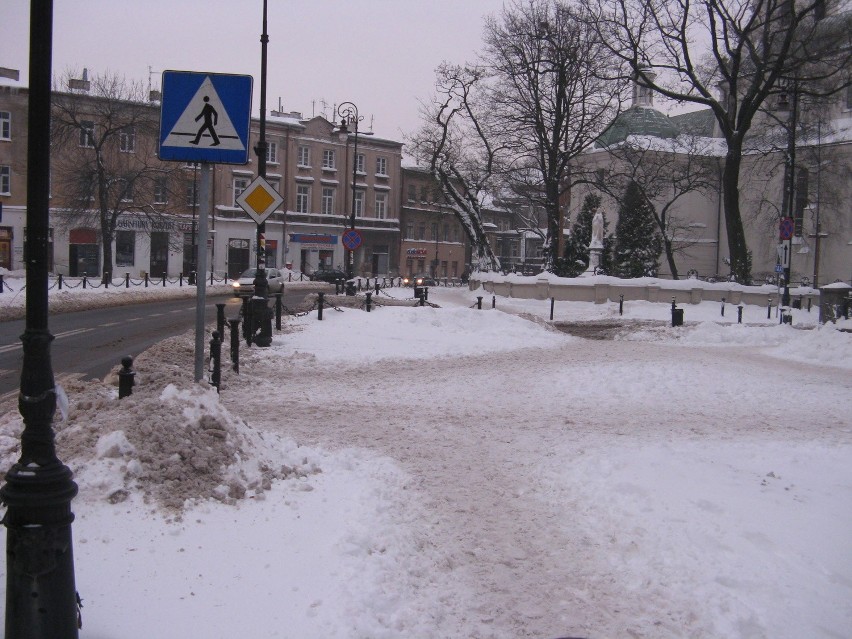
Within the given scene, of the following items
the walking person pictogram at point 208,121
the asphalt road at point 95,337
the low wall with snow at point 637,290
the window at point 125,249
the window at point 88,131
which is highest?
the window at point 88,131

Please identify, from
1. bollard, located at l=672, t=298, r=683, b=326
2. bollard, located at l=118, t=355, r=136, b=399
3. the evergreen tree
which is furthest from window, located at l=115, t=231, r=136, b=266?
bollard, located at l=118, t=355, r=136, b=399

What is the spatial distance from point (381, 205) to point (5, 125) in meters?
33.7

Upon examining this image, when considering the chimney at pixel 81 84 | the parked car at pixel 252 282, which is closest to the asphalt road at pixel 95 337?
the parked car at pixel 252 282

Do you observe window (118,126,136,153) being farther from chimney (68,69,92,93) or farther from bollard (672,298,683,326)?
bollard (672,298,683,326)

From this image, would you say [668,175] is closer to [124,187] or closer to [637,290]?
[637,290]

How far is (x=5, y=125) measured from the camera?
50.4 m

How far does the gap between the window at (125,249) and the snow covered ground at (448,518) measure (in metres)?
48.9

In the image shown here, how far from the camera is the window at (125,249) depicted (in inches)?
2165

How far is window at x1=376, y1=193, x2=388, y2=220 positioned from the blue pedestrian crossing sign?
68091 millimetres

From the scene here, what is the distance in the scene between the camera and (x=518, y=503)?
6543 millimetres

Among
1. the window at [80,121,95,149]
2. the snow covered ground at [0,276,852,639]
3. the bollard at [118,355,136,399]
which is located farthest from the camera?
the window at [80,121,95,149]

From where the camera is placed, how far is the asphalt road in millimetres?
12509

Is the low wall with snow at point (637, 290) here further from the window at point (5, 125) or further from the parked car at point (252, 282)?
the window at point (5, 125)

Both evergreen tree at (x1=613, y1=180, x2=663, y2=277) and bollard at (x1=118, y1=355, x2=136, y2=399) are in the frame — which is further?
evergreen tree at (x1=613, y1=180, x2=663, y2=277)
